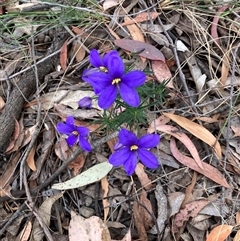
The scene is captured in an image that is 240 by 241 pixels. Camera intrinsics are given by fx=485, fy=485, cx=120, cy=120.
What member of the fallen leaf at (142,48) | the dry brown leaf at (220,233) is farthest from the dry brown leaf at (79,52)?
the dry brown leaf at (220,233)

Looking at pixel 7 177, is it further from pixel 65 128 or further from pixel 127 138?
pixel 127 138

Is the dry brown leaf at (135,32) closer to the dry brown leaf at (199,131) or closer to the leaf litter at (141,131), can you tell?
the leaf litter at (141,131)

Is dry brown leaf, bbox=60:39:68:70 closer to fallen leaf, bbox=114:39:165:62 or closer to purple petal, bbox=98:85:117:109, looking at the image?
fallen leaf, bbox=114:39:165:62

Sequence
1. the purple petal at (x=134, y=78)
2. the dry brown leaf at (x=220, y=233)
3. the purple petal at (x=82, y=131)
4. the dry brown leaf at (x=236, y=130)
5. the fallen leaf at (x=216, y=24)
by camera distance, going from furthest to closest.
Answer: the fallen leaf at (x=216, y=24) < the dry brown leaf at (x=236, y=130) < the dry brown leaf at (x=220, y=233) < the purple petal at (x=82, y=131) < the purple petal at (x=134, y=78)

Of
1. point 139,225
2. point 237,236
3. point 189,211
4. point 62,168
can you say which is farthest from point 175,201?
point 62,168

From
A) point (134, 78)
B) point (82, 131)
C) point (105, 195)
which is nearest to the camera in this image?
point (134, 78)

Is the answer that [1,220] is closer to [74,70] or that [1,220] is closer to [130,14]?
[74,70]

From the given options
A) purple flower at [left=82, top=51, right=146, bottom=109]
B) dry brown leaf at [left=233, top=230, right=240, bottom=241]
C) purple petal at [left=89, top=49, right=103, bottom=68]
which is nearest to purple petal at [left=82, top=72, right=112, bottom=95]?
purple flower at [left=82, top=51, right=146, bottom=109]
